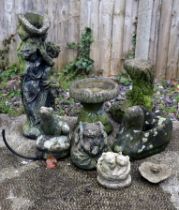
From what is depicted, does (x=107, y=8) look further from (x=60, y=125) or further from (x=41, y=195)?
(x=41, y=195)

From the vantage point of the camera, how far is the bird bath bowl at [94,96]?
1.67 metres

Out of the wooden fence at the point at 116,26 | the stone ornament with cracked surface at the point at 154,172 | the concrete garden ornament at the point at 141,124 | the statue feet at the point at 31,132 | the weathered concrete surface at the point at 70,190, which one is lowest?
the weathered concrete surface at the point at 70,190

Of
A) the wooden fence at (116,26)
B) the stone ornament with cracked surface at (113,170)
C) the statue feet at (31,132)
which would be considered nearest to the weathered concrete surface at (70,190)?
the stone ornament with cracked surface at (113,170)

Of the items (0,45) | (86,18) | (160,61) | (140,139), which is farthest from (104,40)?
(140,139)

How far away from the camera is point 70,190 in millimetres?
1470

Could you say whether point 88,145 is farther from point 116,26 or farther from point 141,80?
point 116,26

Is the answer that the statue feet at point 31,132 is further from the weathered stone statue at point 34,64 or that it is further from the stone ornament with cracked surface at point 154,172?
the stone ornament with cracked surface at point 154,172

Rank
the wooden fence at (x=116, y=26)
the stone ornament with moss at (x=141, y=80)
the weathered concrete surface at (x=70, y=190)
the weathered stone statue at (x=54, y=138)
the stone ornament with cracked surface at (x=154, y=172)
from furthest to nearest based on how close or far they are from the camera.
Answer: the wooden fence at (x=116, y=26) → the stone ornament with moss at (x=141, y=80) → the weathered stone statue at (x=54, y=138) → the stone ornament with cracked surface at (x=154, y=172) → the weathered concrete surface at (x=70, y=190)

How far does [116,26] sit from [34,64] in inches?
56.0

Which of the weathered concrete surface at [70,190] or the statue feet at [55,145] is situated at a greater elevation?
the statue feet at [55,145]

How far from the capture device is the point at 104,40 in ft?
10.0

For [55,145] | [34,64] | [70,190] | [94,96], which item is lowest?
[70,190]

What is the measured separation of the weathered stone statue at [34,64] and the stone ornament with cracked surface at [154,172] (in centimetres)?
53

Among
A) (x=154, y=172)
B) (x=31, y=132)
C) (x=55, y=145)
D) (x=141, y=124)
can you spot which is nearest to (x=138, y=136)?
(x=141, y=124)
